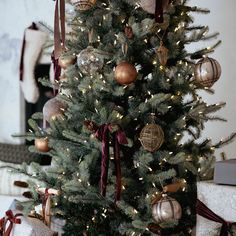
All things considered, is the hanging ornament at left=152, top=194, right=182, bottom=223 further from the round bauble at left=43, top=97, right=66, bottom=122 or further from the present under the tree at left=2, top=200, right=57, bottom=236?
the round bauble at left=43, top=97, right=66, bottom=122

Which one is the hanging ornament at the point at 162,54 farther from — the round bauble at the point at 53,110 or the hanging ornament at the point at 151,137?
the round bauble at the point at 53,110

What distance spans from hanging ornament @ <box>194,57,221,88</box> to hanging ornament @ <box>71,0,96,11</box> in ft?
1.54

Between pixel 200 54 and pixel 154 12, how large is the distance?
11.2 inches

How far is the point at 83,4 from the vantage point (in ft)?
5.92

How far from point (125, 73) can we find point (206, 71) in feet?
1.03

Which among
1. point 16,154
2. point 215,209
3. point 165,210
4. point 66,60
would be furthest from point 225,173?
point 16,154

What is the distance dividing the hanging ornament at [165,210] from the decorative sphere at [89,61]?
55cm

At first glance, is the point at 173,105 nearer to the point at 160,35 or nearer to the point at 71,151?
the point at 160,35

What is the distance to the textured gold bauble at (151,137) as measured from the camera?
171 cm

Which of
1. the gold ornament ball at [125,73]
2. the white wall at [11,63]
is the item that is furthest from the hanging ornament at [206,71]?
the white wall at [11,63]

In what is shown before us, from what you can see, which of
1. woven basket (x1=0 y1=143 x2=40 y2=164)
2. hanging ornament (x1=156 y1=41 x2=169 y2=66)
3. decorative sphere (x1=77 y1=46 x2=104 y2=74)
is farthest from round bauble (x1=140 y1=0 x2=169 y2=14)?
woven basket (x1=0 y1=143 x2=40 y2=164)

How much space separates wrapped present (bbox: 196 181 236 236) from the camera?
127cm

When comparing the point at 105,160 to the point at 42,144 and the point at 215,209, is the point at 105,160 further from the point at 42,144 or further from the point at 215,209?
the point at 215,209

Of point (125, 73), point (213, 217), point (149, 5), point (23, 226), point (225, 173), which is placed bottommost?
point (23, 226)
